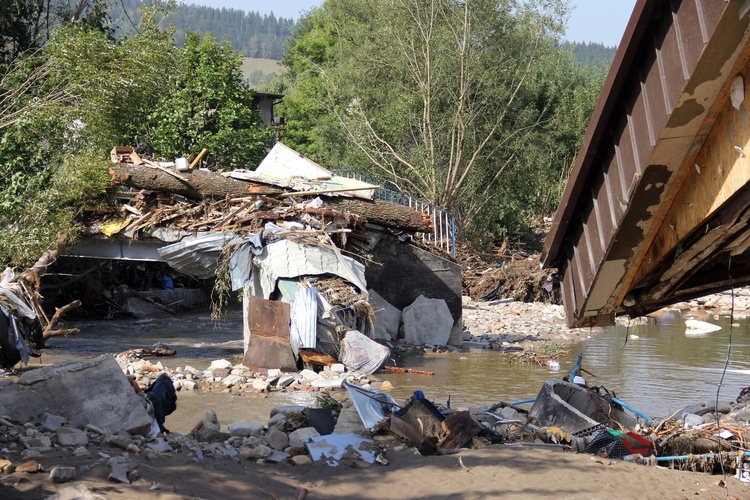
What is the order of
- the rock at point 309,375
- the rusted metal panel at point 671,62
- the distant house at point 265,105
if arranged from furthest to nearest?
the distant house at point 265,105
the rock at point 309,375
the rusted metal panel at point 671,62

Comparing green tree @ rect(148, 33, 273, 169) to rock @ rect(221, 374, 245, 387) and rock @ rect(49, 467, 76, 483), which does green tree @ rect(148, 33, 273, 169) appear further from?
rock @ rect(49, 467, 76, 483)

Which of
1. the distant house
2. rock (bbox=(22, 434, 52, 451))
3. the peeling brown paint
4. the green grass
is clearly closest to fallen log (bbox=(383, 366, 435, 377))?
rock (bbox=(22, 434, 52, 451))

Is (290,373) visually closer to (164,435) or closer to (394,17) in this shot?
(164,435)

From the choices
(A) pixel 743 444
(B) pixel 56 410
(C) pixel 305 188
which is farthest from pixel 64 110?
(A) pixel 743 444

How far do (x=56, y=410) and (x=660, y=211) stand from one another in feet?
18.0

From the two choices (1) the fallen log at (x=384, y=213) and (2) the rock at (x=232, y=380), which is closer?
(2) the rock at (x=232, y=380)

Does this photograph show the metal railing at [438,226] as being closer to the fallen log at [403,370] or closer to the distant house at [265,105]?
the fallen log at [403,370]

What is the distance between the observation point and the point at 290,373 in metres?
12.9

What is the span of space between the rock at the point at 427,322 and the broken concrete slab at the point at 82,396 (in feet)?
33.8

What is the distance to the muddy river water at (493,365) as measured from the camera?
11328mm

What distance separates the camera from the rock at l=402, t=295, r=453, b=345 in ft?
55.8

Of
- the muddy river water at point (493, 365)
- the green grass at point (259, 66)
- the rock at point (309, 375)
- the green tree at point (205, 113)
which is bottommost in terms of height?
the muddy river water at point (493, 365)

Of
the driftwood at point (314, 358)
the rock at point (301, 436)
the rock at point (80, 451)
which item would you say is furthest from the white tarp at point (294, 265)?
the rock at point (80, 451)

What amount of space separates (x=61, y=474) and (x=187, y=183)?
1111 cm
